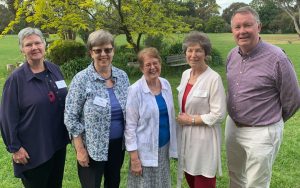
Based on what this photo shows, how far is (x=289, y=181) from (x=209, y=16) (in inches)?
1010

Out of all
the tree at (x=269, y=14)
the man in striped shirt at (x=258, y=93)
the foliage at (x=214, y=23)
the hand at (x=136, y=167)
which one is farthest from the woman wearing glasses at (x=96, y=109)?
the tree at (x=269, y=14)

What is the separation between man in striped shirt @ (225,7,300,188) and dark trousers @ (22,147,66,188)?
5.74 ft

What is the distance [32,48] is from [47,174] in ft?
3.87

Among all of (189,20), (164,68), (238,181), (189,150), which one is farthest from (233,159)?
(189,20)

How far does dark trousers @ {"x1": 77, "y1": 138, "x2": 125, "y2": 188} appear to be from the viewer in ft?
11.1

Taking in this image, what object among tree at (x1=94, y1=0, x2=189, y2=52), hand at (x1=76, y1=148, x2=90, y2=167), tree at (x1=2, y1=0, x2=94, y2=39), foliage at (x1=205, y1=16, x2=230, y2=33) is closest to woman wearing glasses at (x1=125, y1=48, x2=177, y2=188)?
hand at (x1=76, y1=148, x2=90, y2=167)

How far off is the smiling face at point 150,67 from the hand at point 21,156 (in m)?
1.25

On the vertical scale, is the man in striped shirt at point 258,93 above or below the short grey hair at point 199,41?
below

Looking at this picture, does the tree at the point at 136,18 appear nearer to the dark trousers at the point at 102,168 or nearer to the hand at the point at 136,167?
the dark trousers at the point at 102,168

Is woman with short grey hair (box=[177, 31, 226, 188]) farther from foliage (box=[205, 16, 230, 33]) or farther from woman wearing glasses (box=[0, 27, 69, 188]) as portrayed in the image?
foliage (box=[205, 16, 230, 33])

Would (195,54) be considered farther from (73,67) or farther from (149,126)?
(73,67)

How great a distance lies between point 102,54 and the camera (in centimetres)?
323

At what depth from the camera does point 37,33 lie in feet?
11.2

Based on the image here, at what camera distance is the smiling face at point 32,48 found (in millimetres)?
3336
